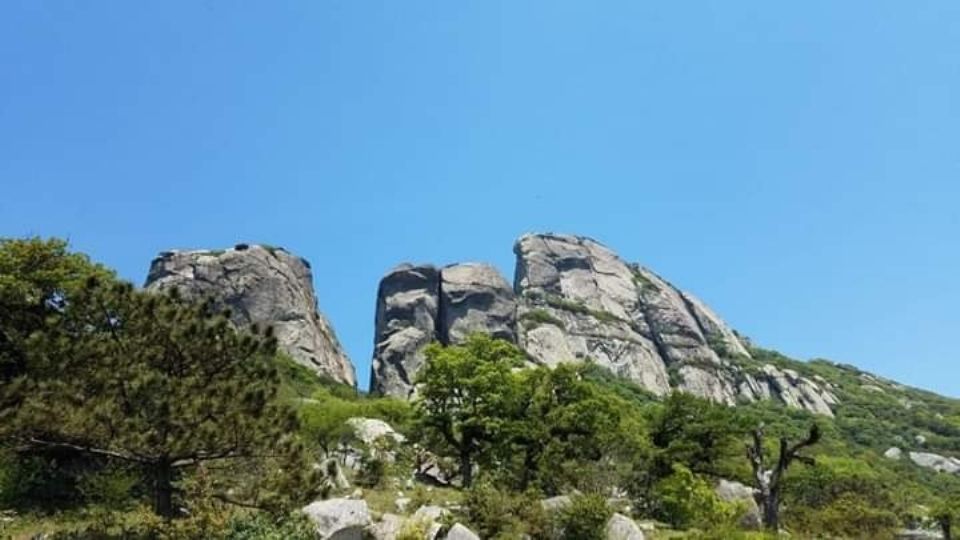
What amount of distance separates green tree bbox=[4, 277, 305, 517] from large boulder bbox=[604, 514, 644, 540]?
8802mm

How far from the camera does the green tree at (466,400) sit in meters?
33.2

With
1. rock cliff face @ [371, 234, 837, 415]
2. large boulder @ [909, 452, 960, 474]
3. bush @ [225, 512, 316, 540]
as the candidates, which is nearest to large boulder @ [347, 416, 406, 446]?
bush @ [225, 512, 316, 540]

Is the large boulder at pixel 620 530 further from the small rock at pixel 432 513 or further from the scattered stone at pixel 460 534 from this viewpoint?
the small rock at pixel 432 513

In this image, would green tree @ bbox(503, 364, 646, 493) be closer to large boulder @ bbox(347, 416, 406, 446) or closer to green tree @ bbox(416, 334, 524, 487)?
green tree @ bbox(416, 334, 524, 487)

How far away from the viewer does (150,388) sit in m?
16.3

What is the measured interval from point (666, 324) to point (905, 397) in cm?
4582

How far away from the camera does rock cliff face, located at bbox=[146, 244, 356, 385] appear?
322 feet

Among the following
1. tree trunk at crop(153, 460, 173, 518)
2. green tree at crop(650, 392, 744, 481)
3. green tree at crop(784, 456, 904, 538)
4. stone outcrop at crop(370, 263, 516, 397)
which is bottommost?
green tree at crop(784, 456, 904, 538)

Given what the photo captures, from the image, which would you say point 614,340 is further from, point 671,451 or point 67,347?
point 67,347

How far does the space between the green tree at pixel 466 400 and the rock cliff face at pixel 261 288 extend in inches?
2512

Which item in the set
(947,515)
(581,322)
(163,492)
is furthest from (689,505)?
(581,322)

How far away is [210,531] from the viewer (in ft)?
53.4

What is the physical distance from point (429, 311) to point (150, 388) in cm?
9316

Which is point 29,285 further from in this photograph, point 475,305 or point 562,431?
point 475,305
